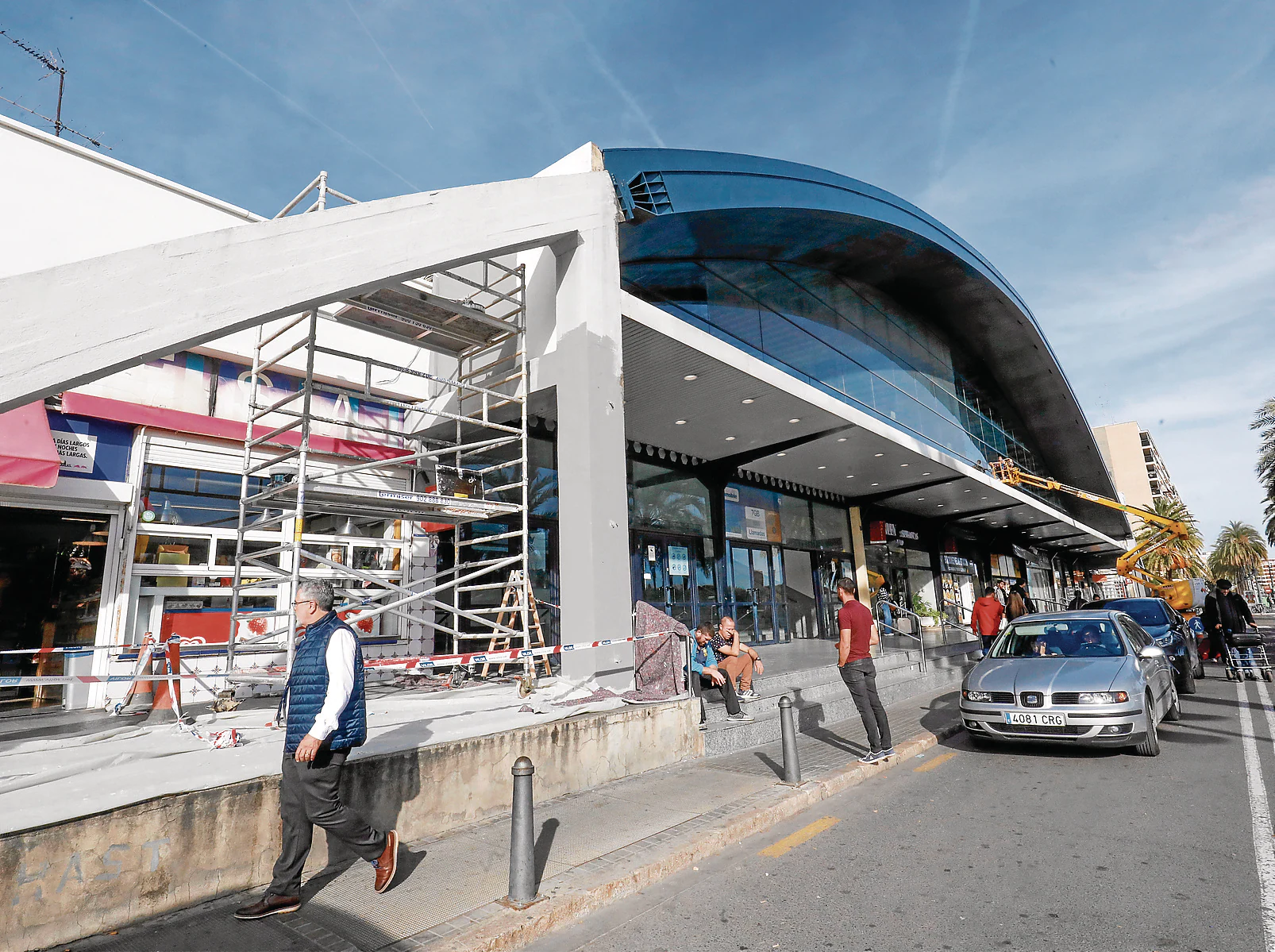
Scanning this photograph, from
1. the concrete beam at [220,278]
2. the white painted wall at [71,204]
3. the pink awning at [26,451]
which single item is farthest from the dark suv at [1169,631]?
the white painted wall at [71,204]

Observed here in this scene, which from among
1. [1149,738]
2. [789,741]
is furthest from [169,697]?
[1149,738]

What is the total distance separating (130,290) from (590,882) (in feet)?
16.5

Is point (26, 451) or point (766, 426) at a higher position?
point (766, 426)

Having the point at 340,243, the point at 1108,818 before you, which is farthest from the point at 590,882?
the point at 340,243

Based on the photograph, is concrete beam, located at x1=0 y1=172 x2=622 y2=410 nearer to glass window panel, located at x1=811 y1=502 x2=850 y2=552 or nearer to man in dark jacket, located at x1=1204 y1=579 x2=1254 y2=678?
glass window panel, located at x1=811 y1=502 x2=850 y2=552

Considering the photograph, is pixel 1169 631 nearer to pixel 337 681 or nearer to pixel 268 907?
pixel 337 681

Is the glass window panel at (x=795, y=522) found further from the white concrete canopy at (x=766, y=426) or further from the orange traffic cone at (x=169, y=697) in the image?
the orange traffic cone at (x=169, y=697)

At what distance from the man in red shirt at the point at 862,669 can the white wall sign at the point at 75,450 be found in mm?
8683

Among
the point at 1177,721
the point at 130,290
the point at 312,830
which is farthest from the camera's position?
the point at 1177,721

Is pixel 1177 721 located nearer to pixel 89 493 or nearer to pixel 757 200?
pixel 757 200

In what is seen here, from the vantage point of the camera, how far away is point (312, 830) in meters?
3.82

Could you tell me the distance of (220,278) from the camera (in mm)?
5141

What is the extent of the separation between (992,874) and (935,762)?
3432mm

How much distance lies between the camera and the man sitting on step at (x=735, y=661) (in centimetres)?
903
